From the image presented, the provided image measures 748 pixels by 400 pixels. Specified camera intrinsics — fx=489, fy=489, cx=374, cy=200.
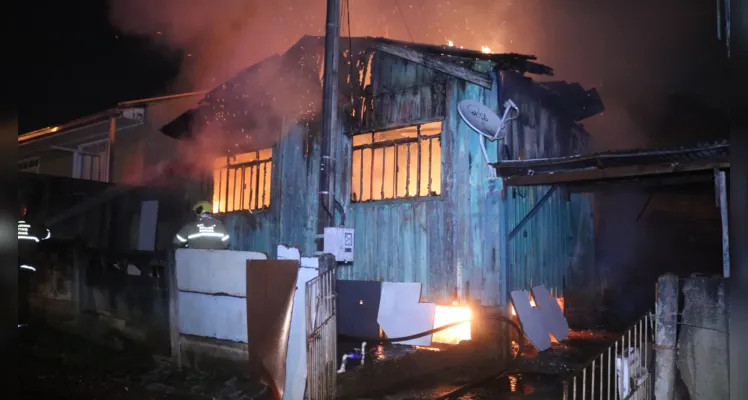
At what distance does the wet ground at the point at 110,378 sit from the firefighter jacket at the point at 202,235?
240 cm

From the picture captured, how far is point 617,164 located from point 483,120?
2.62m

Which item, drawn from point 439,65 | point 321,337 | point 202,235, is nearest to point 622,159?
point 439,65

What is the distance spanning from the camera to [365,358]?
8.54 m

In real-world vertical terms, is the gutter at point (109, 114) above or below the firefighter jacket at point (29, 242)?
above

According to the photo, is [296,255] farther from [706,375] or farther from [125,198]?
[125,198]

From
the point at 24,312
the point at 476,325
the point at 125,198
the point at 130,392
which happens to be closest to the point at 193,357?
the point at 130,392

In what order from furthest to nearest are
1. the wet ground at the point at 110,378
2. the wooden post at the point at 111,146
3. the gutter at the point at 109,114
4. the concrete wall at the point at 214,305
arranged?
the wooden post at the point at 111,146 → the gutter at the point at 109,114 → the concrete wall at the point at 214,305 → the wet ground at the point at 110,378

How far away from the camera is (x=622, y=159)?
8.64 meters

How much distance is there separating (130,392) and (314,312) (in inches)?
128

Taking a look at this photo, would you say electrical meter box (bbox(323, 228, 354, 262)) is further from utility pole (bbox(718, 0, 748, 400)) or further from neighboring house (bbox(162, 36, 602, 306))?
utility pole (bbox(718, 0, 748, 400))

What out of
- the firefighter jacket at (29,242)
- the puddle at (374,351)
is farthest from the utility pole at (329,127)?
the firefighter jacket at (29,242)

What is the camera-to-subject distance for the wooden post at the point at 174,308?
8.31 m

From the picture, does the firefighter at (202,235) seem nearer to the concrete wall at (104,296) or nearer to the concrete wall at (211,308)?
the concrete wall at (104,296)

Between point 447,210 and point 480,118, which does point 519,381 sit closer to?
point 447,210
